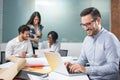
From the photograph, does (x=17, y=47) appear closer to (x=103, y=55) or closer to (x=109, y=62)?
(x=103, y=55)

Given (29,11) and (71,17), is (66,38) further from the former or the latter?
(29,11)

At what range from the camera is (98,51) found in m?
2.05

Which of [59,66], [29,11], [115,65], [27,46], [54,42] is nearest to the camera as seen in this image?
[59,66]

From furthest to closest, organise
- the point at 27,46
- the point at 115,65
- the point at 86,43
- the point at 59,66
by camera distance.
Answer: the point at 27,46, the point at 86,43, the point at 115,65, the point at 59,66

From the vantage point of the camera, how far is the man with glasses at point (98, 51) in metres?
1.88

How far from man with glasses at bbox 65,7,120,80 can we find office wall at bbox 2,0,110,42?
12.4 ft

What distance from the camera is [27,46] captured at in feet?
13.1

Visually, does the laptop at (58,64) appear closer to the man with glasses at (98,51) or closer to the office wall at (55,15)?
the man with glasses at (98,51)

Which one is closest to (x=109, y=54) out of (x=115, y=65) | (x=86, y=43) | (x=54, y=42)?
(x=115, y=65)

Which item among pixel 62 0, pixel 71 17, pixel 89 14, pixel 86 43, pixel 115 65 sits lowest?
pixel 115 65

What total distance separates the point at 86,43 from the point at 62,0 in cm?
393

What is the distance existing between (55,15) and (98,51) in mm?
4057

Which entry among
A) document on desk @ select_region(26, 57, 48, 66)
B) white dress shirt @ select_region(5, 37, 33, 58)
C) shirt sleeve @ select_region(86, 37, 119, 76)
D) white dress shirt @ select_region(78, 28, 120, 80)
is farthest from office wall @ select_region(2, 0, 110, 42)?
shirt sleeve @ select_region(86, 37, 119, 76)

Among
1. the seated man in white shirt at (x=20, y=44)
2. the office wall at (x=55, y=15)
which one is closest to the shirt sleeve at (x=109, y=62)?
the seated man in white shirt at (x=20, y=44)
